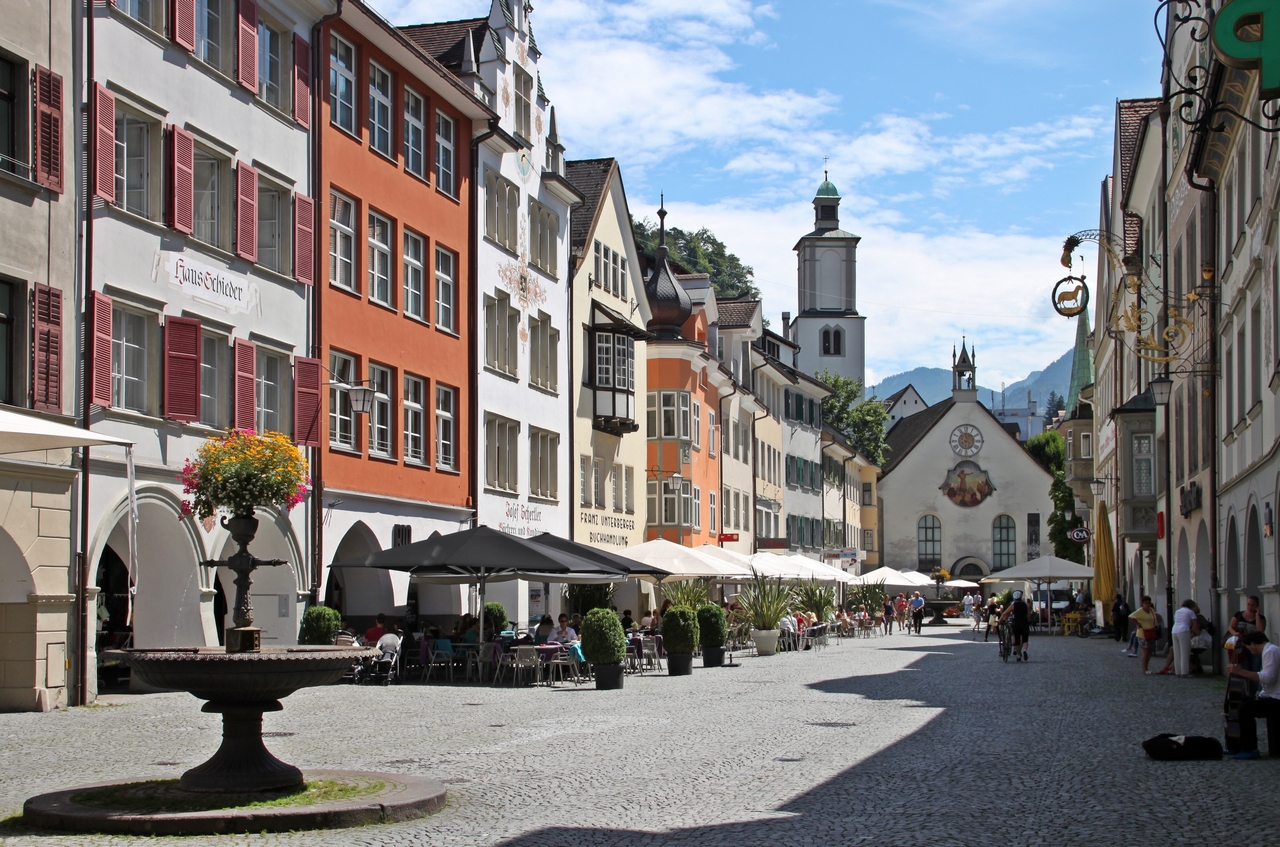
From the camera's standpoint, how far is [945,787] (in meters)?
12.1

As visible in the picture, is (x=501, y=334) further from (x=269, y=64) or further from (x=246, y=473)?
(x=246, y=473)

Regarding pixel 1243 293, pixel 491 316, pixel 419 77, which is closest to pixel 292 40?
pixel 419 77

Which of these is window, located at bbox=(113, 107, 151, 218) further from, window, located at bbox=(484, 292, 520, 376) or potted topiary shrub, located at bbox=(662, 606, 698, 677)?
window, located at bbox=(484, 292, 520, 376)

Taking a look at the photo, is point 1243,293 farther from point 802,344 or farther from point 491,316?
point 802,344

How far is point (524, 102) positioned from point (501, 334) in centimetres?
622

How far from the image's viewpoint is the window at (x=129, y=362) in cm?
2142

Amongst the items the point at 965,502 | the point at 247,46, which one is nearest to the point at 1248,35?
the point at 247,46

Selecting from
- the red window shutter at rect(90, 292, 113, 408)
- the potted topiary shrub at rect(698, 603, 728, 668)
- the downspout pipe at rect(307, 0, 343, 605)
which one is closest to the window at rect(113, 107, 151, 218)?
the red window shutter at rect(90, 292, 113, 408)

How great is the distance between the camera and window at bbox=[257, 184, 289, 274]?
2586 centimetres

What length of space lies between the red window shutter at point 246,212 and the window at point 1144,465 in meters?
22.6

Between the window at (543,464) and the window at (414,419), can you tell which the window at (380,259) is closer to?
the window at (414,419)

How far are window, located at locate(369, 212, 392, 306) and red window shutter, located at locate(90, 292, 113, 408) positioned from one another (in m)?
8.85

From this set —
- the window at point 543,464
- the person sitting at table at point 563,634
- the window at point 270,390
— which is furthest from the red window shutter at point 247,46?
the window at point 543,464

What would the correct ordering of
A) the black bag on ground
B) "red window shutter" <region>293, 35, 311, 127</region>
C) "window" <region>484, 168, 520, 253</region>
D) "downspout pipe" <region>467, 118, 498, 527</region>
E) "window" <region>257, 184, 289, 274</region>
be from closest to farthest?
the black bag on ground
"window" <region>257, 184, 289, 274</region>
"red window shutter" <region>293, 35, 311, 127</region>
"downspout pipe" <region>467, 118, 498, 527</region>
"window" <region>484, 168, 520, 253</region>
